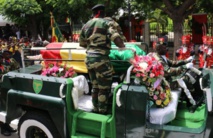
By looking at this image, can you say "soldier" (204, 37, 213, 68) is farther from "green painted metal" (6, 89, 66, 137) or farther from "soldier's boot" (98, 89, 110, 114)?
"green painted metal" (6, 89, 66, 137)

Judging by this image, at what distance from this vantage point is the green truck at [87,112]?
3.08 meters

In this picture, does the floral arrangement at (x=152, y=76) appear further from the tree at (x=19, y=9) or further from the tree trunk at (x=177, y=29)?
the tree at (x=19, y=9)

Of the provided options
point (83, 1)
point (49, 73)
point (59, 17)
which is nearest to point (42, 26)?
point (59, 17)

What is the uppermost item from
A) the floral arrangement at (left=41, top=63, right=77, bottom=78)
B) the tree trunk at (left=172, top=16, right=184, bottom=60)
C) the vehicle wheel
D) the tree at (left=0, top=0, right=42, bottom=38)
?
the tree at (left=0, top=0, right=42, bottom=38)

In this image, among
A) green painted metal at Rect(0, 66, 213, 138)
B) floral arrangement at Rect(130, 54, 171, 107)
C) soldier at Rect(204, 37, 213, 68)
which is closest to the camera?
green painted metal at Rect(0, 66, 213, 138)

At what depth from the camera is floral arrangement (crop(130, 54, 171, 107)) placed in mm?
3281

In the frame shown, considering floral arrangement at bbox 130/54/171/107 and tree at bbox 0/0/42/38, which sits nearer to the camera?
floral arrangement at bbox 130/54/171/107

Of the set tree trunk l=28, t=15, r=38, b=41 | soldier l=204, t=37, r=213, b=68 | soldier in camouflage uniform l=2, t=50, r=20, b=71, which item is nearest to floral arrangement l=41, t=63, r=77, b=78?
soldier in camouflage uniform l=2, t=50, r=20, b=71

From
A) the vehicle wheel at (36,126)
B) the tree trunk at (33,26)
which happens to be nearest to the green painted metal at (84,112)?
the vehicle wheel at (36,126)

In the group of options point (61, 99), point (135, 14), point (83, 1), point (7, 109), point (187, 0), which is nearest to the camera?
point (61, 99)

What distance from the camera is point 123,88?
3211mm

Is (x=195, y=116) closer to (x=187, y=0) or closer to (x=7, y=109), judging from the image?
(x=7, y=109)

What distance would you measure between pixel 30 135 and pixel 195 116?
2.29m

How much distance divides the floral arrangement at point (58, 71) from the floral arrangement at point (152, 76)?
1.17 m
